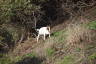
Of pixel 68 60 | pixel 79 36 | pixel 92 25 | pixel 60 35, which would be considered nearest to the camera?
pixel 68 60

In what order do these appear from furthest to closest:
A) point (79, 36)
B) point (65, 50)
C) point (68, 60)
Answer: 1. point (79, 36)
2. point (65, 50)
3. point (68, 60)

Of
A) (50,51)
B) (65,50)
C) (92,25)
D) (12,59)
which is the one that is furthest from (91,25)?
(12,59)

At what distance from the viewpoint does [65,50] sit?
44.3 feet

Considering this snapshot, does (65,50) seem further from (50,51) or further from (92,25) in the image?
(92,25)

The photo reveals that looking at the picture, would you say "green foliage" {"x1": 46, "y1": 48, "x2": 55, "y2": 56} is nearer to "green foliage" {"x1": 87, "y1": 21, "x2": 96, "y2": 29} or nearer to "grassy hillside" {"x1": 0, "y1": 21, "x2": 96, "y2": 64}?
"grassy hillside" {"x1": 0, "y1": 21, "x2": 96, "y2": 64}

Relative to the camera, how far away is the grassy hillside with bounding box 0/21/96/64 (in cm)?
1230

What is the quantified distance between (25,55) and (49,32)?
Result: 6.69 feet

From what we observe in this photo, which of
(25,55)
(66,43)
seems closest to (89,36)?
(66,43)

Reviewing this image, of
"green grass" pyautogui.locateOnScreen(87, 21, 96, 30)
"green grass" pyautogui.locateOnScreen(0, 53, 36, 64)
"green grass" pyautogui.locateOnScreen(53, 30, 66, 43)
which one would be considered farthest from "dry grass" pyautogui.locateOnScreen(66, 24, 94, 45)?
"green grass" pyautogui.locateOnScreen(0, 53, 36, 64)

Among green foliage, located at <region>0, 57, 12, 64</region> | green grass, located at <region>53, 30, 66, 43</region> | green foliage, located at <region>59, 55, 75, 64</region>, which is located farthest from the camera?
green grass, located at <region>53, 30, 66, 43</region>

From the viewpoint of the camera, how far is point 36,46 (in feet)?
51.9

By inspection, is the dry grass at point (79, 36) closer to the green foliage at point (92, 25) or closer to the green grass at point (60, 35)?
the green foliage at point (92, 25)

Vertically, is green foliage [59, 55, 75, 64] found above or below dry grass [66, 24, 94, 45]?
below

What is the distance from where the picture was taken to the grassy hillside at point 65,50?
12.3 m
